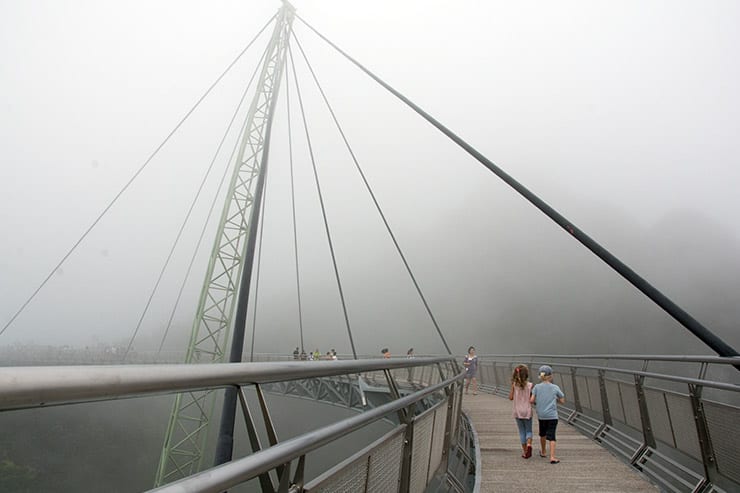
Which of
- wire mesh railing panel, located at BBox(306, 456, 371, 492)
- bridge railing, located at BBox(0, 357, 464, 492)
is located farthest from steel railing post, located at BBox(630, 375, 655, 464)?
wire mesh railing panel, located at BBox(306, 456, 371, 492)

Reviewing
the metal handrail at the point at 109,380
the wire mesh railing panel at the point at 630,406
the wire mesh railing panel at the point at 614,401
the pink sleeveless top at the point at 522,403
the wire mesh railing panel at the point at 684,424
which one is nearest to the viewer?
the metal handrail at the point at 109,380

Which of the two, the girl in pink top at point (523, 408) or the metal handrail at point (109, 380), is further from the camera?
the girl in pink top at point (523, 408)

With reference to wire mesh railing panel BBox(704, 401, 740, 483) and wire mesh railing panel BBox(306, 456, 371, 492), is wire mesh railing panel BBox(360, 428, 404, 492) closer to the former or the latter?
wire mesh railing panel BBox(306, 456, 371, 492)

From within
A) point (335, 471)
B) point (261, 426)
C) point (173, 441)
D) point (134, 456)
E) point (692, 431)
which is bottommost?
point (134, 456)

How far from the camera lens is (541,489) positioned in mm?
5383

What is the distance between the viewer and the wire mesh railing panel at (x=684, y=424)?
4871 mm

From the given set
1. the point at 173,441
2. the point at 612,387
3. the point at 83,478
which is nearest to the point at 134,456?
the point at 83,478

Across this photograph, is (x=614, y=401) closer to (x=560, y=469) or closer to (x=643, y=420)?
(x=643, y=420)

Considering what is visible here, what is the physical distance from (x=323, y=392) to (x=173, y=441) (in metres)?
11.1

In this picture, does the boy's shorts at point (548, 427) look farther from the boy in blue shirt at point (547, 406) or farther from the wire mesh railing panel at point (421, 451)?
the wire mesh railing panel at point (421, 451)

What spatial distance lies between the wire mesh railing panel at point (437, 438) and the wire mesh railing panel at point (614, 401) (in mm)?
3958

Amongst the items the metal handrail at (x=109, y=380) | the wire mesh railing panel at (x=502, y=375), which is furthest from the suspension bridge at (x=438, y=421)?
the wire mesh railing panel at (x=502, y=375)

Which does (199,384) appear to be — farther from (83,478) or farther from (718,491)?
(83,478)

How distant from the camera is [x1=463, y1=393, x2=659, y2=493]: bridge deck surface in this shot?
17.8ft
